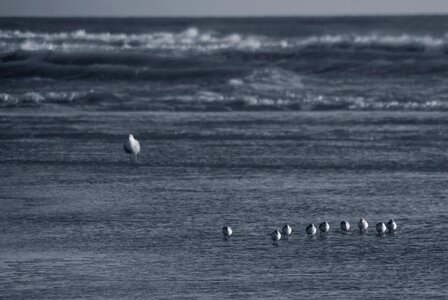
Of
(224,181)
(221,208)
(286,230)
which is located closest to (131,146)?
(224,181)

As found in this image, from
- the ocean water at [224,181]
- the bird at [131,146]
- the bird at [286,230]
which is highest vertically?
the bird at [131,146]

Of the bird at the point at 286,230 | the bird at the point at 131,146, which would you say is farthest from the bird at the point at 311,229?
the bird at the point at 131,146

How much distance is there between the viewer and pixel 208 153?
2362 centimetres

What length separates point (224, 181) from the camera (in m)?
20.5

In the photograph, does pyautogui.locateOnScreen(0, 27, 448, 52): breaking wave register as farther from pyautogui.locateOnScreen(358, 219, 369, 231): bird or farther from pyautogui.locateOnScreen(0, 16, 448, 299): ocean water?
pyautogui.locateOnScreen(358, 219, 369, 231): bird

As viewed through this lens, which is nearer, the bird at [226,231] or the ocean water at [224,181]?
the ocean water at [224,181]

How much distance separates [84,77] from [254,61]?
6823 mm

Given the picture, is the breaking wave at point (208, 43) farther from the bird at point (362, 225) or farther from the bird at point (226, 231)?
the bird at point (226, 231)

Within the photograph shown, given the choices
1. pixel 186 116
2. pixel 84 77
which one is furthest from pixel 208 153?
pixel 84 77

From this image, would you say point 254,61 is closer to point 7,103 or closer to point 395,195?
point 7,103

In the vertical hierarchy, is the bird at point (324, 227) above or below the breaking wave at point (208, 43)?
below

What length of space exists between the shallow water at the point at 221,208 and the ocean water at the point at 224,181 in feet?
0.13

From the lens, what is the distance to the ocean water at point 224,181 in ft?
46.8

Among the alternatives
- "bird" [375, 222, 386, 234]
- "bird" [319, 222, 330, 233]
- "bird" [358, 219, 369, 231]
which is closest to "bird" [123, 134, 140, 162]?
"bird" [319, 222, 330, 233]
